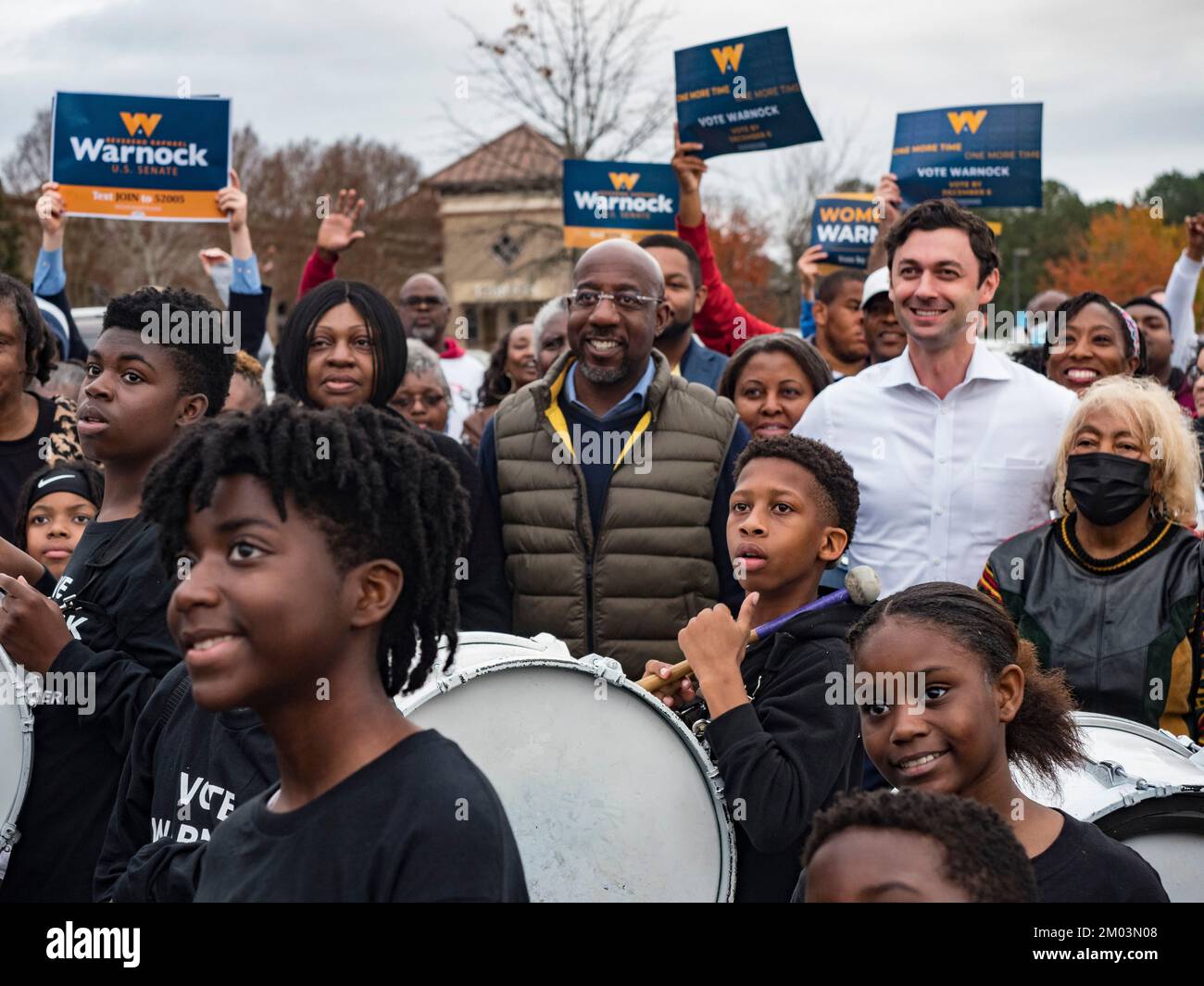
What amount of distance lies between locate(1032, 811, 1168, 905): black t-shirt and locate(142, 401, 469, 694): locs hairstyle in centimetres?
126

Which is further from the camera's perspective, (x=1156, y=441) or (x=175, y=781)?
(x=1156, y=441)

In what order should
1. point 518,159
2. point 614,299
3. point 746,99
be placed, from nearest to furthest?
point 614,299 → point 746,99 → point 518,159

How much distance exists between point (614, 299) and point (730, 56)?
3.20 m

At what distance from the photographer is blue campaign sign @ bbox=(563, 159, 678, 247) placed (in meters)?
9.18

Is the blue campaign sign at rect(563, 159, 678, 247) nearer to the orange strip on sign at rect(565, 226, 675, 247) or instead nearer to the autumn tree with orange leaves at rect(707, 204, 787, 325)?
the orange strip on sign at rect(565, 226, 675, 247)

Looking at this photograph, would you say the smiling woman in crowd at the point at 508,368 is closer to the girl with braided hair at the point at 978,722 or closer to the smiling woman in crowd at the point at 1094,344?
the smiling woman in crowd at the point at 1094,344

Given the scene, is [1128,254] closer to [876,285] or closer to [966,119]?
[966,119]

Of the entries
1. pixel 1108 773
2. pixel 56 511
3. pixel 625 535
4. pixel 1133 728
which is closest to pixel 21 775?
pixel 56 511

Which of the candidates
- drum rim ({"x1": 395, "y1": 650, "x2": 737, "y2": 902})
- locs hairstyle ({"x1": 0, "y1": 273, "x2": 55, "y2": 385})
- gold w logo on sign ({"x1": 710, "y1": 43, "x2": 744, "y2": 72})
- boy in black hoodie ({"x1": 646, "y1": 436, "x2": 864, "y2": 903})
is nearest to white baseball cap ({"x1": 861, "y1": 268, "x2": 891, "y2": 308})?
gold w logo on sign ({"x1": 710, "y1": 43, "x2": 744, "y2": 72})

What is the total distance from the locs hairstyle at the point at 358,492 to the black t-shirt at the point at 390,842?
0.92 feet

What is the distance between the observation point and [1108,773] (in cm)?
343

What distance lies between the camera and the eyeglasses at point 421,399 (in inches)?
249
